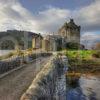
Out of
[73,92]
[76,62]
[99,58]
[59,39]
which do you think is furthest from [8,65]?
[59,39]

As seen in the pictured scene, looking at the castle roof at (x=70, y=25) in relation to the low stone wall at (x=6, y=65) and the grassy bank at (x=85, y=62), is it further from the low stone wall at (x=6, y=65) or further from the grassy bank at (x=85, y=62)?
the low stone wall at (x=6, y=65)

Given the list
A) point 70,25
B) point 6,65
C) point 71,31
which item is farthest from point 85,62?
point 70,25

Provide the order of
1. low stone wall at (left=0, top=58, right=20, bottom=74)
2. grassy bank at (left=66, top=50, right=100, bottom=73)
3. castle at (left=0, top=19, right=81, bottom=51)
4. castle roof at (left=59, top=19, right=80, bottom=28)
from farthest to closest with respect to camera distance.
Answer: castle roof at (left=59, top=19, right=80, bottom=28) < castle at (left=0, top=19, right=81, bottom=51) < grassy bank at (left=66, top=50, right=100, bottom=73) < low stone wall at (left=0, top=58, right=20, bottom=74)

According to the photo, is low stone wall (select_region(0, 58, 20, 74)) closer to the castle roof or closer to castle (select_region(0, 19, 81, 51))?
castle (select_region(0, 19, 81, 51))

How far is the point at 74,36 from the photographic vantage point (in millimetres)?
132875

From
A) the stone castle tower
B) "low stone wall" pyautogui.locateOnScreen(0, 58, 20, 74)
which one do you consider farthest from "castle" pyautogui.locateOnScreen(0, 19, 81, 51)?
"low stone wall" pyautogui.locateOnScreen(0, 58, 20, 74)

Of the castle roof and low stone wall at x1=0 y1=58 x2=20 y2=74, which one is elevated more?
the castle roof

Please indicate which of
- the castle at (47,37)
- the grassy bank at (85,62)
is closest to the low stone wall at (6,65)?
the grassy bank at (85,62)

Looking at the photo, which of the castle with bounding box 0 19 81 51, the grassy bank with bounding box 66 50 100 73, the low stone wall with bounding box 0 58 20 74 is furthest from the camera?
the castle with bounding box 0 19 81 51

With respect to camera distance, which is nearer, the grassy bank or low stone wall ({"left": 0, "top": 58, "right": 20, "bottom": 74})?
low stone wall ({"left": 0, "top": 58, "right": 20, "bottom": 74})

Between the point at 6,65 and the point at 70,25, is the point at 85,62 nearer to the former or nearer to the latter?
the point at 6,65

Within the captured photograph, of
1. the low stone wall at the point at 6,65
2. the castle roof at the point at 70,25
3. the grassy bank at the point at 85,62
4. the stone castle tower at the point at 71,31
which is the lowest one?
the grassy bank at the point at 85,62

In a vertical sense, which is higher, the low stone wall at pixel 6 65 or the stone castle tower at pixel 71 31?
the stone castle tower at pixel 71 31

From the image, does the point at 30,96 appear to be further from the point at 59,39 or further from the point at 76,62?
the point at 59,39
